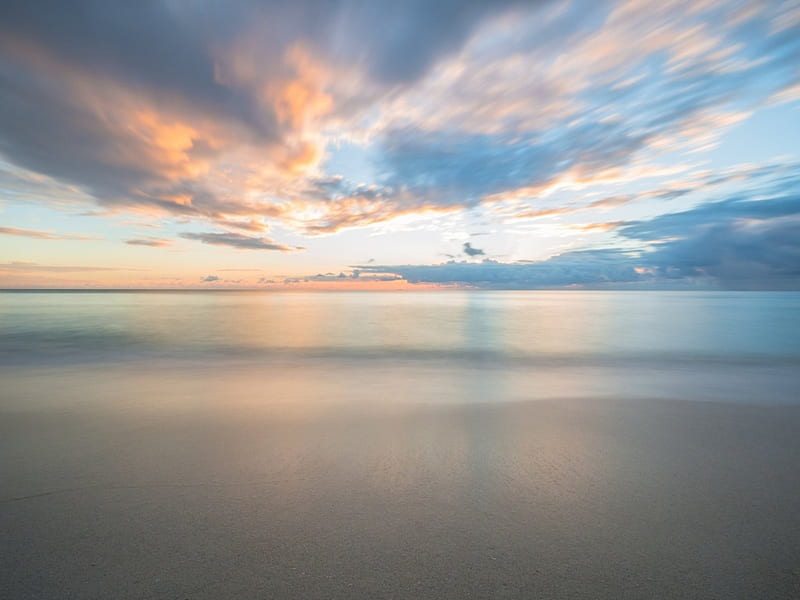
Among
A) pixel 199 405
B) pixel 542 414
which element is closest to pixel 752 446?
pixel 542 414

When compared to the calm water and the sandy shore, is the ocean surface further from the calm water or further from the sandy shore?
the calm water

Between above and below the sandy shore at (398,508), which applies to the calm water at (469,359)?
below

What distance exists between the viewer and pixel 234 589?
129 inches

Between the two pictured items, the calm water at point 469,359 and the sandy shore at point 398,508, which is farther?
the calm water at point 469,359

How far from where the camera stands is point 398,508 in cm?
452

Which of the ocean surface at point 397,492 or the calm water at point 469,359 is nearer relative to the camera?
the ocean surface at point 397,492

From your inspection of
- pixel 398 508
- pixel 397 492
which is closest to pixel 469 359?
pixel 397 492

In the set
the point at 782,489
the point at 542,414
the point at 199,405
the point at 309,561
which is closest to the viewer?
the point at 309,561

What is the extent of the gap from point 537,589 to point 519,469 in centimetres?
228

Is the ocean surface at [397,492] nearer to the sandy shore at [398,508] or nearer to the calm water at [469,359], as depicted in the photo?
the sandy shore at [398,508]

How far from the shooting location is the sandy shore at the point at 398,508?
134 inches

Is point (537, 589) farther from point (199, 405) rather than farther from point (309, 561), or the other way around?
point (199, 405)

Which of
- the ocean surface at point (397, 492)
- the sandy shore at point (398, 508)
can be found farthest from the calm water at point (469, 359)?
the sandy shore at point (398, 508)

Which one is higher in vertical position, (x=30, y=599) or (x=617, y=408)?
(x=30, y=599)
